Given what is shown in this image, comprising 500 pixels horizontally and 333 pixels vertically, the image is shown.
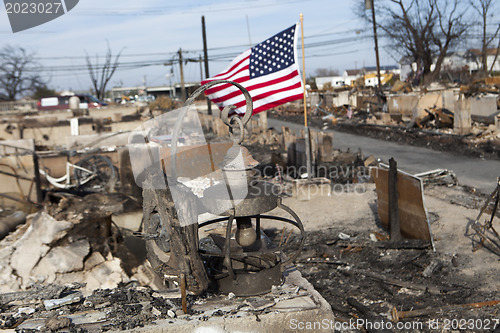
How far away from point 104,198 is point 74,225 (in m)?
2.43

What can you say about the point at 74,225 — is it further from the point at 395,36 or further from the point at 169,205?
the point at 395,36

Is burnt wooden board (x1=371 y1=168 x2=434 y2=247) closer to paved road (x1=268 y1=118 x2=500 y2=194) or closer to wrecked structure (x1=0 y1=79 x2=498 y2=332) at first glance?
wrecked structure (x1=0 y1=79 x2=498 y2=332)

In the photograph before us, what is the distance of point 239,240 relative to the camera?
4297mm

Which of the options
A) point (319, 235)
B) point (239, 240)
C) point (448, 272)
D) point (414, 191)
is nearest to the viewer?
point (239, 240)

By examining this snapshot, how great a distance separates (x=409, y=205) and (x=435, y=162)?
26.8 ft

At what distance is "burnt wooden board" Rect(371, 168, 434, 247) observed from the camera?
751 centimetres

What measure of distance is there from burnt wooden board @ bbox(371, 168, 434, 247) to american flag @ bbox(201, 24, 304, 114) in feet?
8.91

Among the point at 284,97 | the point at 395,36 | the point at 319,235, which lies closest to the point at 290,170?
the point at 284,97

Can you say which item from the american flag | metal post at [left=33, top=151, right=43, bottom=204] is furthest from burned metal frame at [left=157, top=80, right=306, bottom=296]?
metal post at [left=33, top=151, right=43, bottom=204]

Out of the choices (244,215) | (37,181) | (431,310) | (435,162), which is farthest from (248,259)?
(435,162)

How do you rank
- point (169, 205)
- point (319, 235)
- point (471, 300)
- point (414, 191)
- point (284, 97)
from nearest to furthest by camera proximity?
point (169, 205) < point (471, 300) < point (414, 191) < point (319, 235) < point (284, 97)

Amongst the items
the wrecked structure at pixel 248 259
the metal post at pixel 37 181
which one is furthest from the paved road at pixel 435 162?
the metal post at pixel 37 181

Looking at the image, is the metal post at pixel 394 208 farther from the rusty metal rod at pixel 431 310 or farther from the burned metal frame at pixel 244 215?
the burned metal frame at pixel 244 215

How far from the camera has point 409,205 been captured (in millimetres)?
7883
